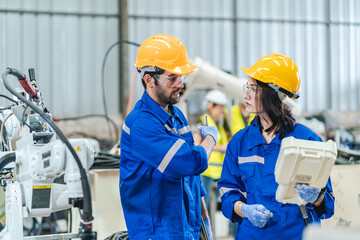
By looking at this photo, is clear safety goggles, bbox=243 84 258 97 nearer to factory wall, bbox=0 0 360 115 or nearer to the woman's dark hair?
the woman's dark hair

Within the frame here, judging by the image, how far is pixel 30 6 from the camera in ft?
23.3

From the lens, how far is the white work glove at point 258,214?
1.63m

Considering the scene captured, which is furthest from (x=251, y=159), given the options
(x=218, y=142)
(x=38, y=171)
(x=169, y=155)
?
(x=218, y=142)

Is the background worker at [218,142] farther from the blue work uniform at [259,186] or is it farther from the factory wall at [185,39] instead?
the factory wall at [185,39]

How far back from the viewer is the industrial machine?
1.84 metres

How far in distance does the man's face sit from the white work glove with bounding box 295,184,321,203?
1.93 ft

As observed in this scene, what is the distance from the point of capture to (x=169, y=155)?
1.67 metres

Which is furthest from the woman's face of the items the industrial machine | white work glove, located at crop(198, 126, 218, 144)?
the industrial machine

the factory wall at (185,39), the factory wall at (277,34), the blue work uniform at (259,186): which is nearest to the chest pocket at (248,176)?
the blue work uniform at (259,186)

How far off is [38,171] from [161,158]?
0.53m

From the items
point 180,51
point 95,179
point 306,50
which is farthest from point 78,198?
Result: point 306,50

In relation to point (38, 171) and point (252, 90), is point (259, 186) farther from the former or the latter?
point (38, 171)

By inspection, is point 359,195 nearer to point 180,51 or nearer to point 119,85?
point 180,51

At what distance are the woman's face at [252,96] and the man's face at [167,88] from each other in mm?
264
